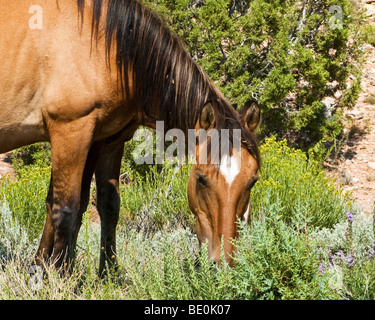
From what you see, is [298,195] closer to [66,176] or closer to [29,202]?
[66,176]

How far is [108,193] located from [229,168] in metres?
1.31

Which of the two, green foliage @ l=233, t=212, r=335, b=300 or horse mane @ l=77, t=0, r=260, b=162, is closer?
green foliage @ l=233, t=212, r=335, b=300

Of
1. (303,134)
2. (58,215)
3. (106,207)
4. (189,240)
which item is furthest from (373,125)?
(58,215)

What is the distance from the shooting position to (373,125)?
8.82m

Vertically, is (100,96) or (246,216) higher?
(100,96)

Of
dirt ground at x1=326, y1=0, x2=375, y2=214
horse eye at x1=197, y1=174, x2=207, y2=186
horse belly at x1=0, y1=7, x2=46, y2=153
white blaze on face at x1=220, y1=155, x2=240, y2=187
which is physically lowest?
dirt ground at x1=326, y1=0, x2=375, y2=214

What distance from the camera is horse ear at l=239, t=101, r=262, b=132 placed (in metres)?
3.27

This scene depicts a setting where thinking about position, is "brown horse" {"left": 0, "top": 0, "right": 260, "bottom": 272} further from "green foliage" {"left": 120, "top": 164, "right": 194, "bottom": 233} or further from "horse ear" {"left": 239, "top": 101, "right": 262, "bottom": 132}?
"green foliage" {"left": 120, "top": 164, "right": 194, "bottom": 233}

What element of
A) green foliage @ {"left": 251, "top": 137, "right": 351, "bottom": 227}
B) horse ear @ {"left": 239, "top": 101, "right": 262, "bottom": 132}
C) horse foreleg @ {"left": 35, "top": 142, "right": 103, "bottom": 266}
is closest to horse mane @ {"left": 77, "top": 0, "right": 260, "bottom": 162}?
horse ear @ {"left": 239, "top": 101, "right": 262, "bottom": 132}

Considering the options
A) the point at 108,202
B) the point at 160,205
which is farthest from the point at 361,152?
the point at 108,202

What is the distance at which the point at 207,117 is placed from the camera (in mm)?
3195

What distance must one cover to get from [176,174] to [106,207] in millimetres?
2083

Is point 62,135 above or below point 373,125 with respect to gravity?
above
